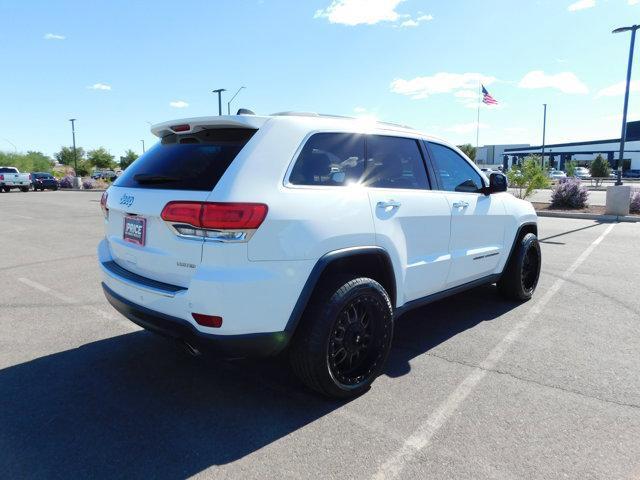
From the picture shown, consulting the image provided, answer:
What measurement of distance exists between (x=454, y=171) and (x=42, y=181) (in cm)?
3976

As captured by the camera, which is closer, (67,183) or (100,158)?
(67,183)

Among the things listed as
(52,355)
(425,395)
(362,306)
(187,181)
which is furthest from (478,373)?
(52,355)

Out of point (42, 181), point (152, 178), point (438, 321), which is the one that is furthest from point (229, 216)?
point (42, 181)

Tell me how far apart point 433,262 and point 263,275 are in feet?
5.54

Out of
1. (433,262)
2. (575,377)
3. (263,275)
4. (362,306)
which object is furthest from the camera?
(433,262)

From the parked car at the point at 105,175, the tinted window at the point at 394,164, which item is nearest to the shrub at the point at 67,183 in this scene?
the parked car at the point at 105,175

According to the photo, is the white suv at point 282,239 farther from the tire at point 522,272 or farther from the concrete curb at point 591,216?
the concrete curb at point 591,216

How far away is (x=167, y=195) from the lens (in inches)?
108

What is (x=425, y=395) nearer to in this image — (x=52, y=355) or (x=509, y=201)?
(x=509, y=201)

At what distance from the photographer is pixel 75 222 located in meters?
12.9

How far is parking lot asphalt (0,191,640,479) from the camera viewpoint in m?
2.46

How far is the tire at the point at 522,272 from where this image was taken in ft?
16.8

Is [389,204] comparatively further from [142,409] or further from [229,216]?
[142,409]

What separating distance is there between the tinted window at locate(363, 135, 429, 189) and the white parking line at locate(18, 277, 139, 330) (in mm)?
2668
